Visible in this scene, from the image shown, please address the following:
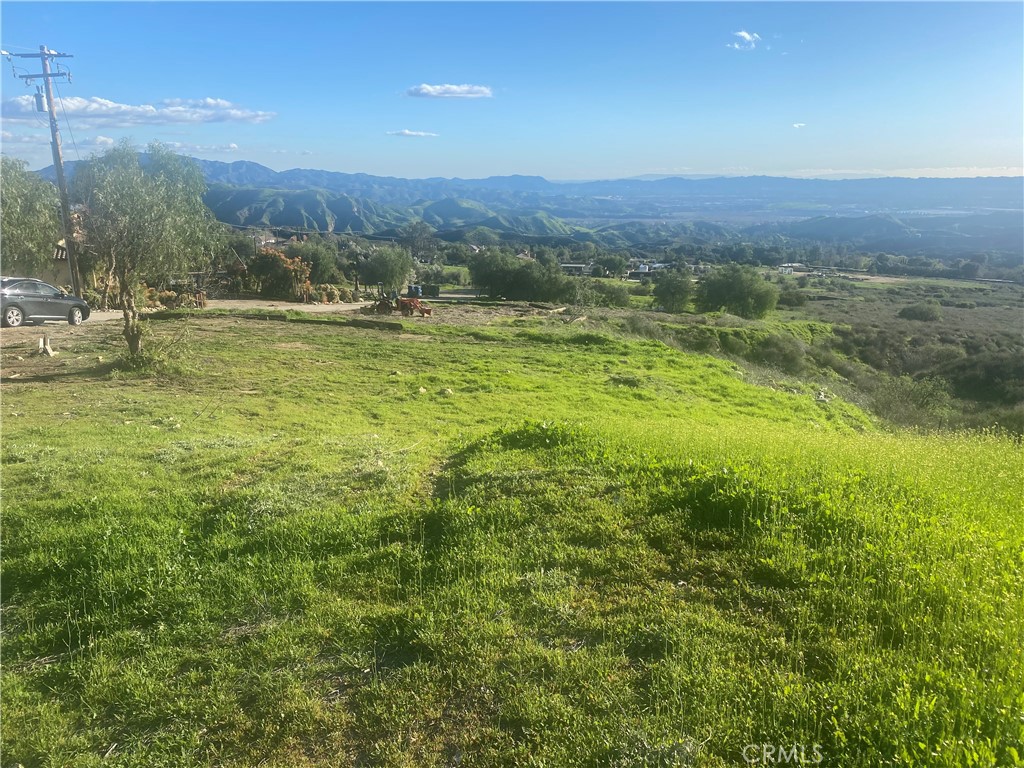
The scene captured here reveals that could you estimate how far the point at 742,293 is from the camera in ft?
213

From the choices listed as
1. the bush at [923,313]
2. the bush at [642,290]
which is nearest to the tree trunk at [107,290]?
the bush at [642,290]

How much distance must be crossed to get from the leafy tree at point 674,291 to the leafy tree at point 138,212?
53.3 meters

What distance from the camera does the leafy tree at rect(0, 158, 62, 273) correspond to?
78.0 ft

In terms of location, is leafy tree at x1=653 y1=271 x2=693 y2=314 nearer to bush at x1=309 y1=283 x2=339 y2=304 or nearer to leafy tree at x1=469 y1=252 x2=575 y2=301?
leafy tree at x1=469 y1=252 x2=575 y2=301

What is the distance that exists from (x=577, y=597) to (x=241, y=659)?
2.30 m

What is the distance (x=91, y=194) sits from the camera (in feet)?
71.5

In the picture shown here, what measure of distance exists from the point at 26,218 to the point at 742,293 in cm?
6214

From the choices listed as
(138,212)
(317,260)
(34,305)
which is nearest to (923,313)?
(317,260)

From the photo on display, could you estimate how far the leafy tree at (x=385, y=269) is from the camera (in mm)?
57062

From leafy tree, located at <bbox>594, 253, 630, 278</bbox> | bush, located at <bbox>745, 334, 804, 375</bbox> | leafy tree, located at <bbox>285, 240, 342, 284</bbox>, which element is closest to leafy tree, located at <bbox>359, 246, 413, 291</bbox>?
leafy tree, located at <bbox>285, 240, 342, 284</bbox>

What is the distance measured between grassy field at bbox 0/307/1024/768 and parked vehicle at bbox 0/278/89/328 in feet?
47.1

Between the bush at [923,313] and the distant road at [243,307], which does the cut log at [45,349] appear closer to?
the distant road at [243,307]

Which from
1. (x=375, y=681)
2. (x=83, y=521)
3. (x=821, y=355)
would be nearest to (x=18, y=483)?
(x=83, y=521)

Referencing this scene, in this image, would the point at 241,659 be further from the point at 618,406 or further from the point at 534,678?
the point at 618,406
